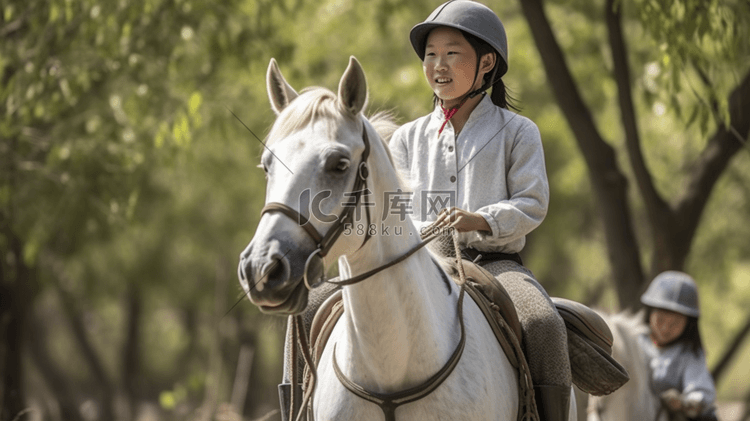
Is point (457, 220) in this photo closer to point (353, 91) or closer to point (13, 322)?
point (353, 91)

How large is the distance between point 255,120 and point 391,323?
12.1 metres

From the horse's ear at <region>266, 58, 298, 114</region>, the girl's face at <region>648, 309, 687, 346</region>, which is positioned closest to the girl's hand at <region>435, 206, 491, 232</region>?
the horse's ear at <region>266, 58, 298, 114</region>

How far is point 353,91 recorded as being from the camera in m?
3.10

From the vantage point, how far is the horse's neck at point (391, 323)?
3248mm

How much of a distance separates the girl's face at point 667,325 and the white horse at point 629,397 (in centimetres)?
70

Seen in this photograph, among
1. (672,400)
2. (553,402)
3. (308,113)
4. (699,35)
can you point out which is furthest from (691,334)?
(308,113)

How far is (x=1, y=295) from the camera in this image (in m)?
10.4

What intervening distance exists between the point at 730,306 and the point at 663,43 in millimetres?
22304

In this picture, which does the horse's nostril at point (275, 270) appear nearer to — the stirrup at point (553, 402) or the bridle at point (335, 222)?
the bridle at point (335, 222)

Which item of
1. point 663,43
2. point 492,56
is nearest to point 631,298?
point 663,43

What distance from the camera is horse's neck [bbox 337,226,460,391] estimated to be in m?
3.25

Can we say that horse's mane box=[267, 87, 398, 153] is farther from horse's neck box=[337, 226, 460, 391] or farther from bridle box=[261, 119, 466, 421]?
horse's neck box=[337, 226, 460, 391]

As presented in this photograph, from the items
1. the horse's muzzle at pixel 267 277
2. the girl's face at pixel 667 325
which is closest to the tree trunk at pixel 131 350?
the girl's face at pixel 667 325

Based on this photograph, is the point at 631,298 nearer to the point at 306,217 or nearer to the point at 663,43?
the point at 663,43
